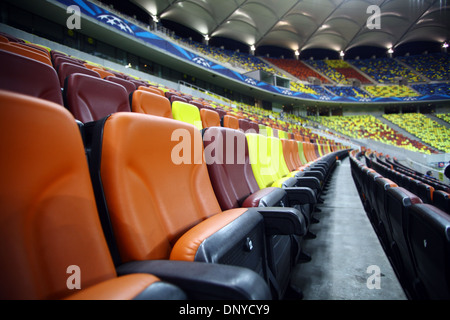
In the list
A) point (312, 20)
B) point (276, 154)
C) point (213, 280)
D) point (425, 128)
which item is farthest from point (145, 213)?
point (425, 128)

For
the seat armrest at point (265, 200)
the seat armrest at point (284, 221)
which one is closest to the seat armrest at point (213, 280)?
the seat armrest at point (284, 221)

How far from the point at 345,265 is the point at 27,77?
5.18ft

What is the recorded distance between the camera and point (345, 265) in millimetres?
984

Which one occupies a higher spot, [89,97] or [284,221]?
[89,97]

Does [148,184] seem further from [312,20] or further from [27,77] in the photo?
[312,20]

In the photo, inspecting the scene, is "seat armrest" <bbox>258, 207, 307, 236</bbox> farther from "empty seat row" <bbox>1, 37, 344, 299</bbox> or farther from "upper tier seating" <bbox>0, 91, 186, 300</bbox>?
"upper tier seating" <bbox>0, 91, 186, 300</bbox>

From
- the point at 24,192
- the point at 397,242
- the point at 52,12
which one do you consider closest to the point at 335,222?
the point at 397,242

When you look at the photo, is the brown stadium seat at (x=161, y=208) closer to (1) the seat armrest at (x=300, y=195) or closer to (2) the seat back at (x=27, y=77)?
(1) the seat armrest at (x=300, y=195)

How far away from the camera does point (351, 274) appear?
3.00 feet

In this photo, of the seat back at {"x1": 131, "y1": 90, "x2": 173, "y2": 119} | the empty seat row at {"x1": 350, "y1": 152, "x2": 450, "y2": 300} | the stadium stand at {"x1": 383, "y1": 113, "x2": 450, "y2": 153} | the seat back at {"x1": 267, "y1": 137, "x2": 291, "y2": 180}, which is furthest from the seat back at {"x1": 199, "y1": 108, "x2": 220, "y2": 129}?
the stadium stand at {"x1": 383, "y1": 113, "x2": 450, "y2": 153}

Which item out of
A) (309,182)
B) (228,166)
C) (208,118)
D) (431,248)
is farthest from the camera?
(208,118)

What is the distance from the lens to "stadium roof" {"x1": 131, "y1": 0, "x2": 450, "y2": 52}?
13.9 m

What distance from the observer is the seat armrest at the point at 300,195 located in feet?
3.08
